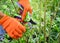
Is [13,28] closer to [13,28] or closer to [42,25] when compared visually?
[13,28]

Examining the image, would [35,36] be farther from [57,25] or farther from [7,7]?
[7,7]

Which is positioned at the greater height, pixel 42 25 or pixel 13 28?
pixel 13 28

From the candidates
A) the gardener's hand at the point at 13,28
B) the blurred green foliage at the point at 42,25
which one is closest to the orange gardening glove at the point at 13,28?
the gardener's hand at the point at 13,28

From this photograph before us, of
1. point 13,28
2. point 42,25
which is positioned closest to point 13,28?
point 13,28

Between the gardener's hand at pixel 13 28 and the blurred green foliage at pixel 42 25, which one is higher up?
the gardener's hand at pixel 13 28

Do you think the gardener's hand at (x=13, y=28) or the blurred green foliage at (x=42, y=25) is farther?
the blurred green foliage at (x=42, y=25)

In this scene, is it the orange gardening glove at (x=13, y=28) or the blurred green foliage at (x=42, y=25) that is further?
the blurred green foliage at (x=42, y=25)

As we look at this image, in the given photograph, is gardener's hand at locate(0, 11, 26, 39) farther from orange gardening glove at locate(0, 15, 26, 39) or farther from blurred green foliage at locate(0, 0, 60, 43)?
blurred green foliage at locate(0, 0, 60, 43)

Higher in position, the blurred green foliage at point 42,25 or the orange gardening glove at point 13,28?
the orange gardening glove at point 13,28

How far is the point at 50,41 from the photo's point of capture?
82.3 inches

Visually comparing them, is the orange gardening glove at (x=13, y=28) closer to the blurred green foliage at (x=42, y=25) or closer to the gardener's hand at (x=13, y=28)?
the gardener's hand at (x=13, y=28)

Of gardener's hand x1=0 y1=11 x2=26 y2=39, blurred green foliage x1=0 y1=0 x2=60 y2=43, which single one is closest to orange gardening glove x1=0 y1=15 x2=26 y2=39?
gardener's hand x1=0 y1=11 x2=26 y2=39

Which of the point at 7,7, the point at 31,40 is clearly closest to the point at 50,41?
the point at 31,40

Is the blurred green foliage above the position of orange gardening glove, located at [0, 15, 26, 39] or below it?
below
